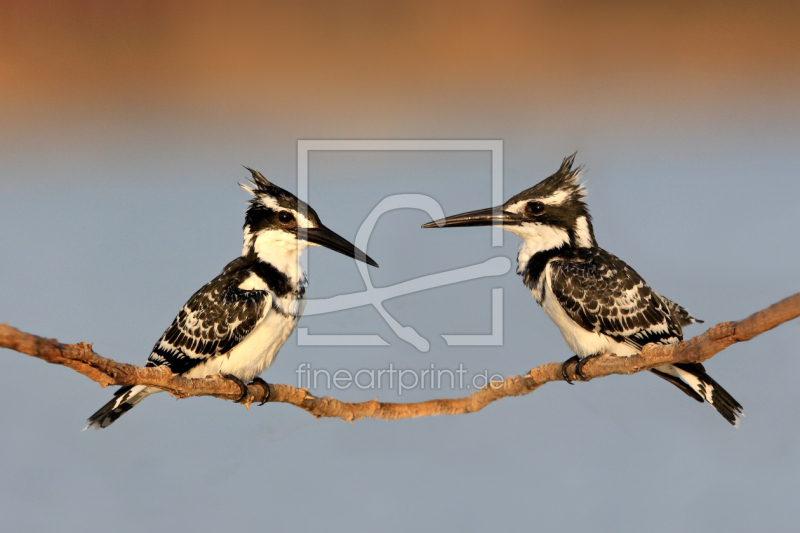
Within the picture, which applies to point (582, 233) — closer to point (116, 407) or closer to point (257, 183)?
point (257, 183)

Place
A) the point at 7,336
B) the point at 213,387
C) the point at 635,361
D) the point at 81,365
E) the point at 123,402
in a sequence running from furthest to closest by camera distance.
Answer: the point at 123,402 < the point at 213,387 < the point at 635,361 < the point at 81,365 < the point at 7,336

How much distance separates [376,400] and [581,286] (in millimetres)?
803

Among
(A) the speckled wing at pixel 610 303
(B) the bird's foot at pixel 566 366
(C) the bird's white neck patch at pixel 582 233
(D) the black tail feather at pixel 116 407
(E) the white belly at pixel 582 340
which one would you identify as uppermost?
(C) the bird's white neck patch at pixel 582 233

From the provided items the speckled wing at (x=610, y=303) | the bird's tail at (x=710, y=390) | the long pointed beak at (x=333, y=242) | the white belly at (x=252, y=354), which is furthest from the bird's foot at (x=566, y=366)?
the white belly at (x=252, y=354)

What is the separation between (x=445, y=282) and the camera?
2.39 m

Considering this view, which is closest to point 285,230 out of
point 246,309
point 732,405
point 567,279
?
point 246,309

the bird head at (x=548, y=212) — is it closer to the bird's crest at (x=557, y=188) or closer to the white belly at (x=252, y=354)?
the bird's crest at (x=557, y=188)

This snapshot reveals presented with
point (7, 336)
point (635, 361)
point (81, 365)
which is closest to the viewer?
point (7, 336)

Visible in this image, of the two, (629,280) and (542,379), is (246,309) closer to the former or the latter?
(542,379)

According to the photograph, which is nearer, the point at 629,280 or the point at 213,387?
the point at 213,387

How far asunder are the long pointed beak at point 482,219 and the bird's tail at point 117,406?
1149mm

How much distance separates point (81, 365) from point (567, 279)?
1.55 metres

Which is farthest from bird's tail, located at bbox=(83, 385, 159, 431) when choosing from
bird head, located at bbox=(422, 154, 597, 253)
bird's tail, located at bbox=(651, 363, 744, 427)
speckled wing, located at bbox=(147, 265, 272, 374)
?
bird's tail, located at bbox=(651, 363, 744, 427)

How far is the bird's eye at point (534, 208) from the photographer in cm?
243
